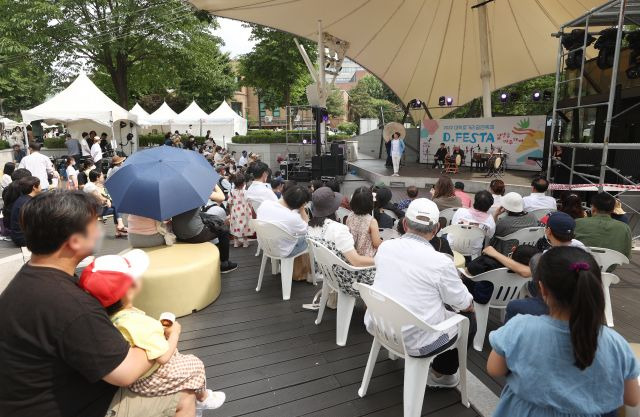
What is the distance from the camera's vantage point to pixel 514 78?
1892 centimetres

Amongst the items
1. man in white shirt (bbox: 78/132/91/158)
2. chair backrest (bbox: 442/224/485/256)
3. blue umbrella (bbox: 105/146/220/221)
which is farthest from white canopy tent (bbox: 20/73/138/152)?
chair backrest (bbox: 442/224/485/256)

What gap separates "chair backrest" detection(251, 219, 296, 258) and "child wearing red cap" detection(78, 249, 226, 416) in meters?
2.06

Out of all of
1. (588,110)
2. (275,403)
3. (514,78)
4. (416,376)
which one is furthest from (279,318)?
(514,78)

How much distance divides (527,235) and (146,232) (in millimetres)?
3967

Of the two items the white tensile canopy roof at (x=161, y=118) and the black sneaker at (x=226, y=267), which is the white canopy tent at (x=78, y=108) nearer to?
the white tensile canopy roof at (x=161, y=118)

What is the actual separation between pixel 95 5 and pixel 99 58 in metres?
2.65

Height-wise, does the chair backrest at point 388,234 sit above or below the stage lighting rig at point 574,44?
below

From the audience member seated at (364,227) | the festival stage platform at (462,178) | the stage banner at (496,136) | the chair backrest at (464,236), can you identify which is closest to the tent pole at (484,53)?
the stage banner at (496,136)

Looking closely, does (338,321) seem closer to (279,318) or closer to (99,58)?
(279,318)

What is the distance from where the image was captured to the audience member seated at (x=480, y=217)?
385 centimetres

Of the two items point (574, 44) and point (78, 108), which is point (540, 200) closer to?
point (574, 44)

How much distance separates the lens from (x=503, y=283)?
9.84 feet

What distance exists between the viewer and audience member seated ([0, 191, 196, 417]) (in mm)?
1310

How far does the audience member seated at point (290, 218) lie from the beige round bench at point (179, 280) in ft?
2.29
